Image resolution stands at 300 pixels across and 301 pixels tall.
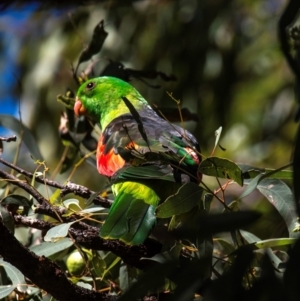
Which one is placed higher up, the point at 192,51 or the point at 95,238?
the point at 95,238

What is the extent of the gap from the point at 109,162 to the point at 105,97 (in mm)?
1075

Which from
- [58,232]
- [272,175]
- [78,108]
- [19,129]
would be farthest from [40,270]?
[78,108]

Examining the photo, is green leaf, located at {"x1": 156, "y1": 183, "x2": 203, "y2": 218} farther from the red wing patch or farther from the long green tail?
the red wing patch

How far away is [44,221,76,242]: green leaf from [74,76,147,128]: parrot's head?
167cm

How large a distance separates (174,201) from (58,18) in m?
5.14

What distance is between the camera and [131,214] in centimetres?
240

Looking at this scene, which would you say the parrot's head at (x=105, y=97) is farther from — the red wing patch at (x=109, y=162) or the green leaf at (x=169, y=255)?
the green leaf at (x=169, y=255)

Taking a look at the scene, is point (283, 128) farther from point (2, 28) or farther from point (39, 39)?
point (2, 28)

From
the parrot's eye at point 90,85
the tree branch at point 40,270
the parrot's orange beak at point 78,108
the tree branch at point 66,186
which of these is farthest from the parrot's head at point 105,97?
the tree branch at point 40,270

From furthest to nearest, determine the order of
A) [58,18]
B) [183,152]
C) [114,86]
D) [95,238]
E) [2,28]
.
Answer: [2,28]
[58,18]
[114,86]
[183,152]
[95,238]

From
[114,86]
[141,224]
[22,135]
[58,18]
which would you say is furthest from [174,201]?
[58,18]

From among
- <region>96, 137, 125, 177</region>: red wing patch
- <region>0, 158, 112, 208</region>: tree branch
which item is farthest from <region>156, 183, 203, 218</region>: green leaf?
<region>96, 137, 125, 177</region>: red wing patch

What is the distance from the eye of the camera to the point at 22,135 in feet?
10.3

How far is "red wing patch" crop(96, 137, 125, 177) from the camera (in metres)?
2.91
